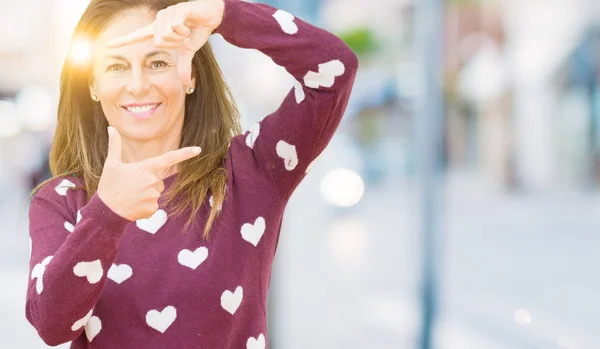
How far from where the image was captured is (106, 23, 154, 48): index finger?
4.17ft

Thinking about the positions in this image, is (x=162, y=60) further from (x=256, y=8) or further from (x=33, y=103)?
(x=33, y=103)

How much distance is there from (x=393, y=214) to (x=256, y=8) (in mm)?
12196

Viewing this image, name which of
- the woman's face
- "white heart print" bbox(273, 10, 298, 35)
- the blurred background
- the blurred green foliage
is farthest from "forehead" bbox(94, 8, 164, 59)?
the blurred green foliage

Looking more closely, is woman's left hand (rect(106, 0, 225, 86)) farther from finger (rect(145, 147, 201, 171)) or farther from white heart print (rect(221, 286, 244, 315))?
white heart print (rect(221, 286, 244, 315))

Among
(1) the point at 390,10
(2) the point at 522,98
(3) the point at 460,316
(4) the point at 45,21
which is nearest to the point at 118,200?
(3) the point at 460,316

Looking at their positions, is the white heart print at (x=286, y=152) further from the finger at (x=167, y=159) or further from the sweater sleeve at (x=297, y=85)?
the finger at (x=167, y=159)

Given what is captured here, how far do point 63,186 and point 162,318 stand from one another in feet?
0.93

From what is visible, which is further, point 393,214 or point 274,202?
point 393,214

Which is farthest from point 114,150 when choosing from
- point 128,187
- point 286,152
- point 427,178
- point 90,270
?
point 427,178

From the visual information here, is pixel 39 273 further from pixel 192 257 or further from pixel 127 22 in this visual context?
pixel 127 22

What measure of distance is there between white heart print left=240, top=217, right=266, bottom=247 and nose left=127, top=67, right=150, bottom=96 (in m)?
0.27

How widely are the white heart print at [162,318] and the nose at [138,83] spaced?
342mm

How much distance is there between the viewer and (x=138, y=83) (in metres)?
1.32

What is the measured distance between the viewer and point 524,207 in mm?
14891
